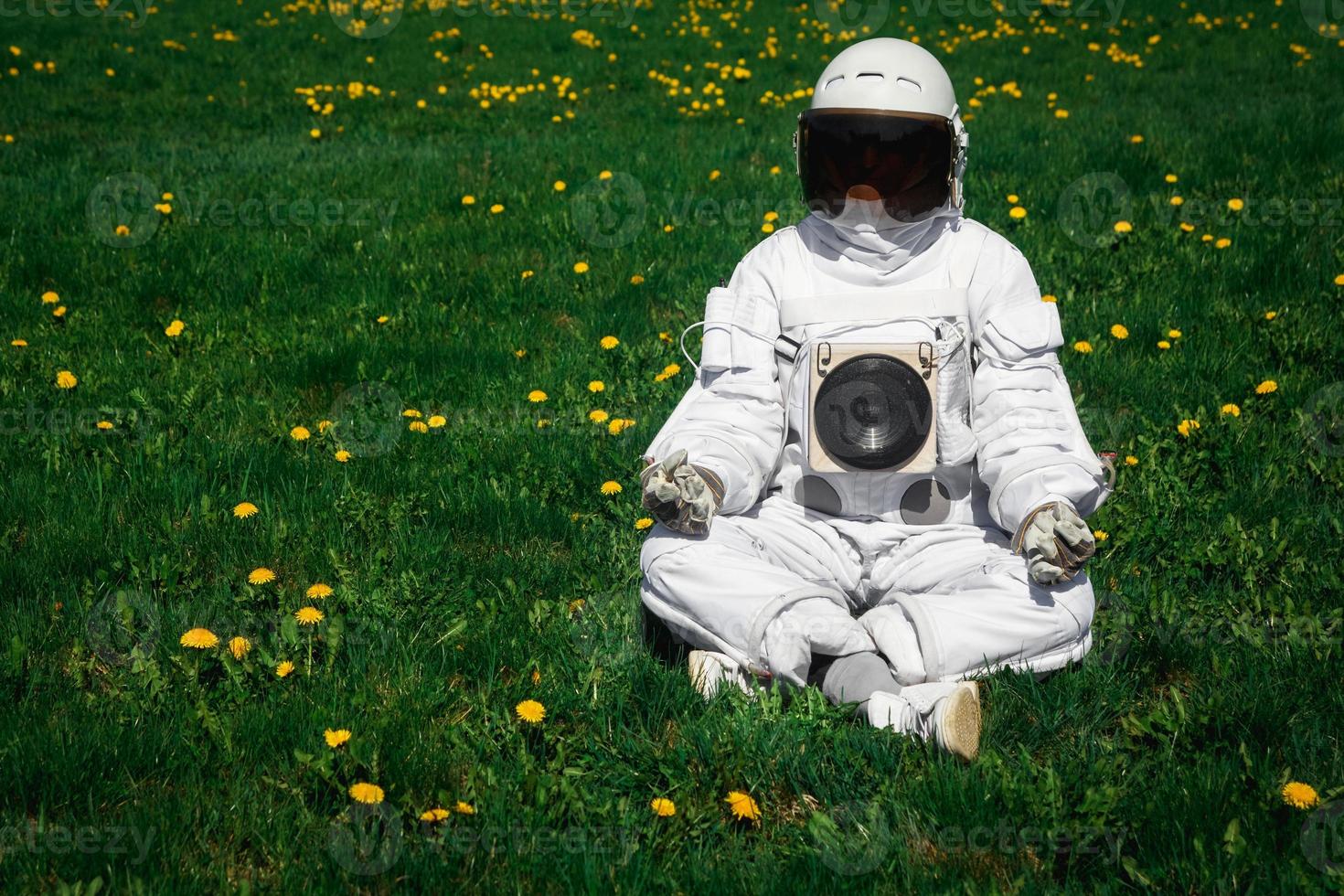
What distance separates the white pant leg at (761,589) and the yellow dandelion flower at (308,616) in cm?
104

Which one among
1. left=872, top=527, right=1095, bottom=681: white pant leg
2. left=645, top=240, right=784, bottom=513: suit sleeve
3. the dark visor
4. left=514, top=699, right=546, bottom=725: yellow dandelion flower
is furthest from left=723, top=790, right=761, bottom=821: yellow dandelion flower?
the dark visor

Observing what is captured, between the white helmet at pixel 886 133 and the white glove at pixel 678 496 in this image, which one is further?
the white helmet at pixel 886 133

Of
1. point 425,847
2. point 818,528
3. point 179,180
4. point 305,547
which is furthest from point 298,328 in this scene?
point 425,847

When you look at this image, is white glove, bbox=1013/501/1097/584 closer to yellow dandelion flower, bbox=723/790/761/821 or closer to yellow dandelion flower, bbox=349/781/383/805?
yellow dandelion flower, bbox=723/790/761/821

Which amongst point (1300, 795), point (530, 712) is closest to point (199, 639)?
point (530, 712)

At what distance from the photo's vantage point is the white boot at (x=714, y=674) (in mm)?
3301

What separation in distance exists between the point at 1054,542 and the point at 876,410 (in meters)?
0.69

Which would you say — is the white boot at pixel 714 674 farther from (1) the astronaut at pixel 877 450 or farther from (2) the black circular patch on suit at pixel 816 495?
(2) the black circular patch on suit at pixel 816 495

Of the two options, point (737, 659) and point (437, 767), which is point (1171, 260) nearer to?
point (737, 659)

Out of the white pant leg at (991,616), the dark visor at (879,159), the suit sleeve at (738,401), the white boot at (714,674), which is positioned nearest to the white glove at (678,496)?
the suit sleeve at (738,401)

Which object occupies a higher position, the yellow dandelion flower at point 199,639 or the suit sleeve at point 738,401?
the suit sleeve at point 738,401

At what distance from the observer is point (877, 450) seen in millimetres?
3551

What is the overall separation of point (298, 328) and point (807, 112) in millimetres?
3560

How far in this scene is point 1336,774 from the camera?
2883 mm
